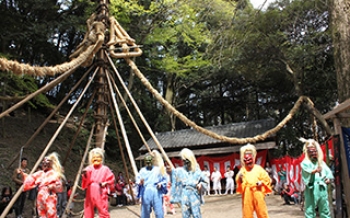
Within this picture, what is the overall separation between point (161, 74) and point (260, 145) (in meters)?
10.3

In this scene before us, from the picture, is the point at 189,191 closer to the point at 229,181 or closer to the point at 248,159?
the point at 248,159

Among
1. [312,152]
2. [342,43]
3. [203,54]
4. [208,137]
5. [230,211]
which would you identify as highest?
[203,54]

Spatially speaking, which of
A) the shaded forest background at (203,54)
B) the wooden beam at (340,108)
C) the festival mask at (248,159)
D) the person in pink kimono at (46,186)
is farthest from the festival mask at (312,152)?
the shaded forest background at (203,54)

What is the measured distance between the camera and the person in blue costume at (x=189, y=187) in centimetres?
536

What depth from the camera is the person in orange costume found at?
4865 mm

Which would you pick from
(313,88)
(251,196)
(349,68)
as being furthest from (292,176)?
(313,88)

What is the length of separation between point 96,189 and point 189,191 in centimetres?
150

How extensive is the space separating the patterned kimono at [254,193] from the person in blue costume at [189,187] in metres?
0.72

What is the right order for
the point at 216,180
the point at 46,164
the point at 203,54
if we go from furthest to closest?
the point at 203,54 < the point at 216,180 < the point at 46,164

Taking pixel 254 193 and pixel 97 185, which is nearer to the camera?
pixel 254 193

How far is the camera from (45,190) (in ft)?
17.7

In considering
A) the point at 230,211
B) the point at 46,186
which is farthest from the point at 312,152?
the point at 230,211

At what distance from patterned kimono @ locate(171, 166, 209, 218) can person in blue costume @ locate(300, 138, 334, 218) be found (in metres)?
1.58

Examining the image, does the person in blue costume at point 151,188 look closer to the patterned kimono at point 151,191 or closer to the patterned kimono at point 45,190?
the patterned kimono at point 151,191
